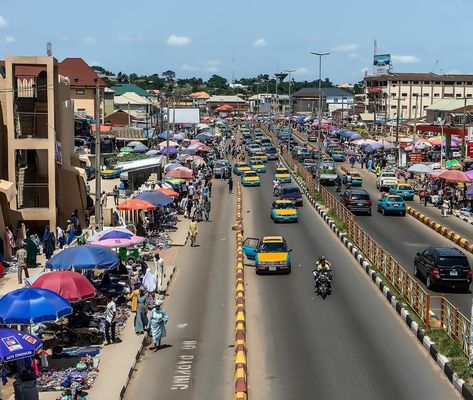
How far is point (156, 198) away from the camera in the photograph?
3591cm

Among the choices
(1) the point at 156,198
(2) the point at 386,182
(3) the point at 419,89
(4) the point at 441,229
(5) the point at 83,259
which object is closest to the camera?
(5) the point at 83,259

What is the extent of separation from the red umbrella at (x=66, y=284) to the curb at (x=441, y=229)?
2144 cm

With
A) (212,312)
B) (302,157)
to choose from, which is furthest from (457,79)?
(212,312)

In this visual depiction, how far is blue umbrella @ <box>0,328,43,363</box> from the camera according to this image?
47.5 ft

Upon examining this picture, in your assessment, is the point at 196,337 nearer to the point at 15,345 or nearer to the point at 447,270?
the point at 15,345

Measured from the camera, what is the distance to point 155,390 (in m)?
16.6

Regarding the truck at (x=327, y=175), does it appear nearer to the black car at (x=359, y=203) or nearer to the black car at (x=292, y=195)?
the black car at (x=292, y=195)

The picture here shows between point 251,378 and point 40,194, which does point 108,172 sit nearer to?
point 40,194

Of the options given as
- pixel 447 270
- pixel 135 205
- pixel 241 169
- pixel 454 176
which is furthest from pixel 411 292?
pixel 241 169

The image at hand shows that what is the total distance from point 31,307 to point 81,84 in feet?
268

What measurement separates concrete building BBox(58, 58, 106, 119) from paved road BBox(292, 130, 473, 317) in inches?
2217

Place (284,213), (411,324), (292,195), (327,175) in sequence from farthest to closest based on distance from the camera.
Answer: (327,175), (292,195), (284,213), (411,324)

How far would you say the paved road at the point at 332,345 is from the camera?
16438 millimetres

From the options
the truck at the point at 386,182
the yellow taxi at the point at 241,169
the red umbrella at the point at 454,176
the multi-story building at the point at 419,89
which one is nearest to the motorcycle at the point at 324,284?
the red umbrella at the point at 454,176
